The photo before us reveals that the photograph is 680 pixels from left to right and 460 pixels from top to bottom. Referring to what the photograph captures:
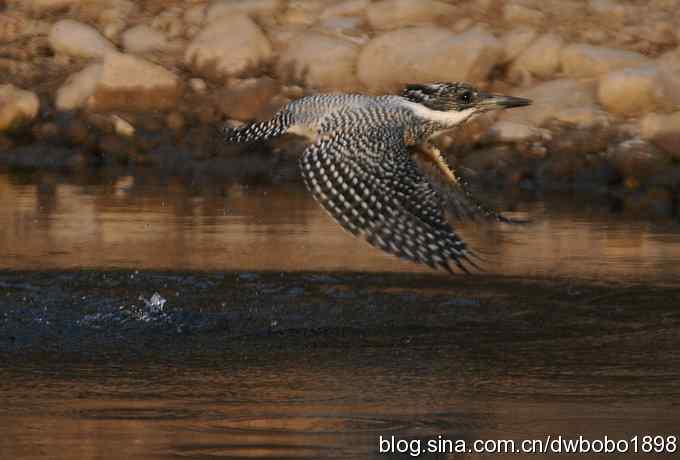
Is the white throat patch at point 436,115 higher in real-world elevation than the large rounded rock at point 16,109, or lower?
higher

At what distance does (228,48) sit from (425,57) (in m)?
2.45

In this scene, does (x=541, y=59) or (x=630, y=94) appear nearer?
(x=630, y=94)

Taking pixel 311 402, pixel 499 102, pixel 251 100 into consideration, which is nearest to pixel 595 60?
pixel 251 100

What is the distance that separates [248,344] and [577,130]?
28.6 feet

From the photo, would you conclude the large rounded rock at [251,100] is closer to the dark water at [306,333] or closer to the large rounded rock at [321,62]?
the large rounded rock at [321,62]

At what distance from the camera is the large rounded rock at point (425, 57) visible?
19031 mm

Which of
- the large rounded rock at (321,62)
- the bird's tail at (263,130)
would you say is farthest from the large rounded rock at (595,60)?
the bird's tail at (263,130)

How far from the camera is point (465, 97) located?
1075 centimetres

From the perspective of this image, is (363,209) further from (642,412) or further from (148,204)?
(148,204)

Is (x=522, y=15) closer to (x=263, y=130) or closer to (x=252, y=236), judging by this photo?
(x=252, y=236)

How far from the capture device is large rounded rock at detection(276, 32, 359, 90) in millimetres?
19672

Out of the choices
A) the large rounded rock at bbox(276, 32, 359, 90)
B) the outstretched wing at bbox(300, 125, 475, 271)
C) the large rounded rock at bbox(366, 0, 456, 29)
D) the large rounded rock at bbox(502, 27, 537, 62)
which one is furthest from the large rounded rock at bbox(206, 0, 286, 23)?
the outstretched wing at bbox(300, 125, 475, 271)

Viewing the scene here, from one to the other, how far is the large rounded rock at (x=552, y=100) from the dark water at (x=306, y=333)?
2.55m

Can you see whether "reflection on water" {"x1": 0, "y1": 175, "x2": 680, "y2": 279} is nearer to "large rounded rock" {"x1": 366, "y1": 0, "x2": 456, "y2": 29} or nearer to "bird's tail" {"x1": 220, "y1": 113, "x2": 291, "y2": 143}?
"bird's tail" {"x1": 220, "y1": 113, "x2": 291, "y2": 143}
